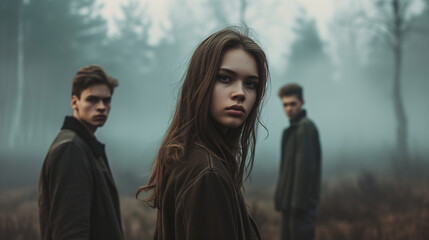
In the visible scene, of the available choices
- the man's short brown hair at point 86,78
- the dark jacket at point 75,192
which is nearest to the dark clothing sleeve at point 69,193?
the dark jacket at point 75,192

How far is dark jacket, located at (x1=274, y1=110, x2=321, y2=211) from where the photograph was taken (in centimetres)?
343

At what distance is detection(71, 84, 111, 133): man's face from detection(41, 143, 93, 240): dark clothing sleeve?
15.4 inches

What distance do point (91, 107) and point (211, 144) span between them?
1.49 metres

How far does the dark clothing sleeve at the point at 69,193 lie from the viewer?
1.78 meters

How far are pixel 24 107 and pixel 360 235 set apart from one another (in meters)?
6.12

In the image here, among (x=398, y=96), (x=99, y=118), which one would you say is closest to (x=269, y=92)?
(x=398, y=96)

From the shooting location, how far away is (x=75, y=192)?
A: 1.84m

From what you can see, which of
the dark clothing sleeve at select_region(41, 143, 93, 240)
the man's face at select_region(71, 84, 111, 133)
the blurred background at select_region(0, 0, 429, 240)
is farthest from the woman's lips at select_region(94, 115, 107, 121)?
the blurred background at select_region(0, 0, 429, 240)

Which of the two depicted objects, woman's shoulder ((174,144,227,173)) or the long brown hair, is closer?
woman's shoulder ((174,144,227,173))

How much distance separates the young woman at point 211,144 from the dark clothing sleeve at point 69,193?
0.70 m

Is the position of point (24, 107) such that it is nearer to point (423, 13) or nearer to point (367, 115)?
point (367, 115)

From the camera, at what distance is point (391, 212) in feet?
19.6

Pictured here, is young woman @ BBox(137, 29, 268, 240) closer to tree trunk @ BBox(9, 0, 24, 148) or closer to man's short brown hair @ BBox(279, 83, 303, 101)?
man's short brown hair @ BBox(279, 83, 303, 101)

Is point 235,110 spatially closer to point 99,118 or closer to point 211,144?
point 211,144
